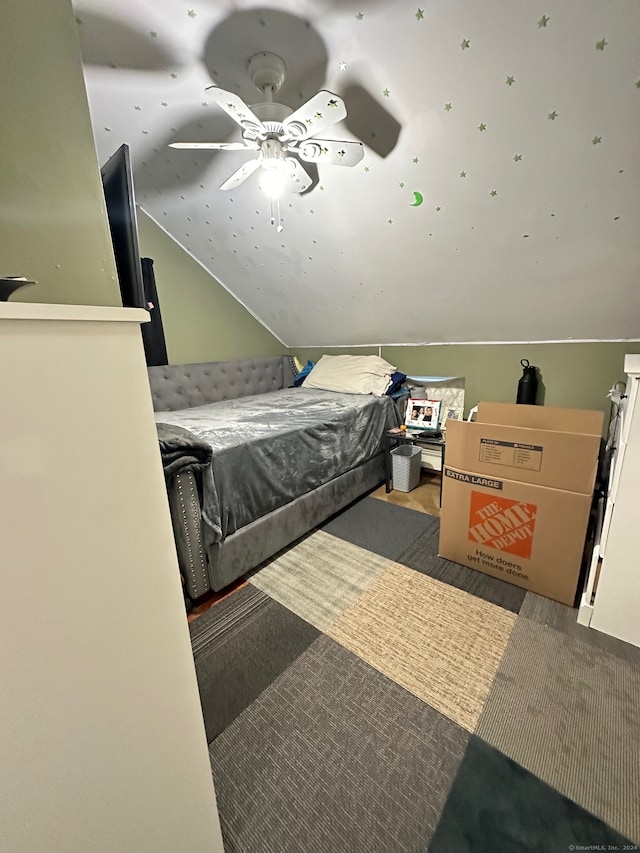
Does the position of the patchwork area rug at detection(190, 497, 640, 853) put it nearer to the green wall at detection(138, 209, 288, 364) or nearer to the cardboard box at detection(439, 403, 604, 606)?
the cardboard box at detection(439, 403, 604, 606)

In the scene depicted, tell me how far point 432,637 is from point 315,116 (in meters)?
2.06

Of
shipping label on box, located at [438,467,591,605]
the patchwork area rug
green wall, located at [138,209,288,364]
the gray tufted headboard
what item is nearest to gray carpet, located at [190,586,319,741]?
the patchwork area rug

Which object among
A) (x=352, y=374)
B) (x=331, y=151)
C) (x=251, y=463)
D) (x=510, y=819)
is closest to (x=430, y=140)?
(x=331, y=151)

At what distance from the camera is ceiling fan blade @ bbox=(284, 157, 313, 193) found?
5.61 ft

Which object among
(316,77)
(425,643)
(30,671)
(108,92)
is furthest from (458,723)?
(108,92)

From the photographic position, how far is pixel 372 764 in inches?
39.1

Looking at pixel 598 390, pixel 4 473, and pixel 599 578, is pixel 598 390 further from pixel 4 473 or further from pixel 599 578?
pixel 4 473

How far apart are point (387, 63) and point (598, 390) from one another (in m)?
2.12

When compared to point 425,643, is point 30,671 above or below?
above

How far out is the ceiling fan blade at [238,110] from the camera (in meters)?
1.10

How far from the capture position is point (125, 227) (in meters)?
0.68

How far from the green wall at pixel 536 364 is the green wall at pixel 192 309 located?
5.18 ft

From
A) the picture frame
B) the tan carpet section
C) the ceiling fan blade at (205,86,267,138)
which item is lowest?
the tan carpet section

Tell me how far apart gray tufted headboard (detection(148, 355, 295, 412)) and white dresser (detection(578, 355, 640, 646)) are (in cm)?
281
